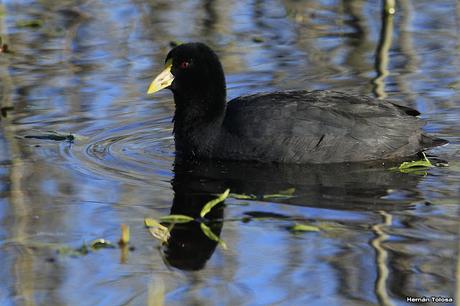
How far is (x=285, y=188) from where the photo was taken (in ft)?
22.9

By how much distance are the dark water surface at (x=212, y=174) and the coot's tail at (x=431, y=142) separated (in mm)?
95

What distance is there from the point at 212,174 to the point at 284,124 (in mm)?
631

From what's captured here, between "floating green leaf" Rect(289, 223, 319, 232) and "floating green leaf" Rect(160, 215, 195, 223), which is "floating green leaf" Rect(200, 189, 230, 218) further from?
"floating green leaf" Rect(289, 223, 319, 232)

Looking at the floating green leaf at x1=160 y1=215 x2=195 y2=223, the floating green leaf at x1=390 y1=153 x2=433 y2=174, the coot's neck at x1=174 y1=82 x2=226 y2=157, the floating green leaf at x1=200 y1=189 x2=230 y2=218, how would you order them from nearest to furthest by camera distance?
the floating green leaf at x1=160 y1=215 x2=195 y2=223 → the floating green leaf at x1=200 y1=189 x2=230 y2=218 → the floating green leaf at x1=390 y1=153 x2=433 y2=174 → the coot's neck at x1=174 y1=82 x2=226 y2=157

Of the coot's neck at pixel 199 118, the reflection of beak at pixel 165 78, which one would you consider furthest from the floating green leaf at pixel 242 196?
the reflection of beak at pixel 165 78

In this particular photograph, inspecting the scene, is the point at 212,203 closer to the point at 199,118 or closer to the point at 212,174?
the point at 212,174

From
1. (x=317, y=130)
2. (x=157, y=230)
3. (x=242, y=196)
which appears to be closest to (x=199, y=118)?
(x=317, y=130)

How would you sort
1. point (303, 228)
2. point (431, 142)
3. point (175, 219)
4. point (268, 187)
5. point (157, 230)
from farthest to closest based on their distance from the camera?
point (431, 142) → point (268, 187) → point (175, 219) → point (157, 230) → point (303, 228)

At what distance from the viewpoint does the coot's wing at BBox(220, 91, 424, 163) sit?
7.59 metres

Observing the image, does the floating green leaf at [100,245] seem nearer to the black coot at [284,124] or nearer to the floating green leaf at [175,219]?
the floating green leaf at [175,219]

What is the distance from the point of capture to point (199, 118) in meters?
8.01

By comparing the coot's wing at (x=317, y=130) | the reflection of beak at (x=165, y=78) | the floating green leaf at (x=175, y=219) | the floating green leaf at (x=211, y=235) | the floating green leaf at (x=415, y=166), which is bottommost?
the floating green leaf at (x=415, y=166)

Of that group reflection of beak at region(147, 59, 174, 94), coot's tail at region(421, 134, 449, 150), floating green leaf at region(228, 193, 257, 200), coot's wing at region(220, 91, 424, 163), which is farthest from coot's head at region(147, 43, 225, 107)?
coot's tail at region(421, 134, 449, 150)

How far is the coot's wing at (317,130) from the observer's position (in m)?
7.59
